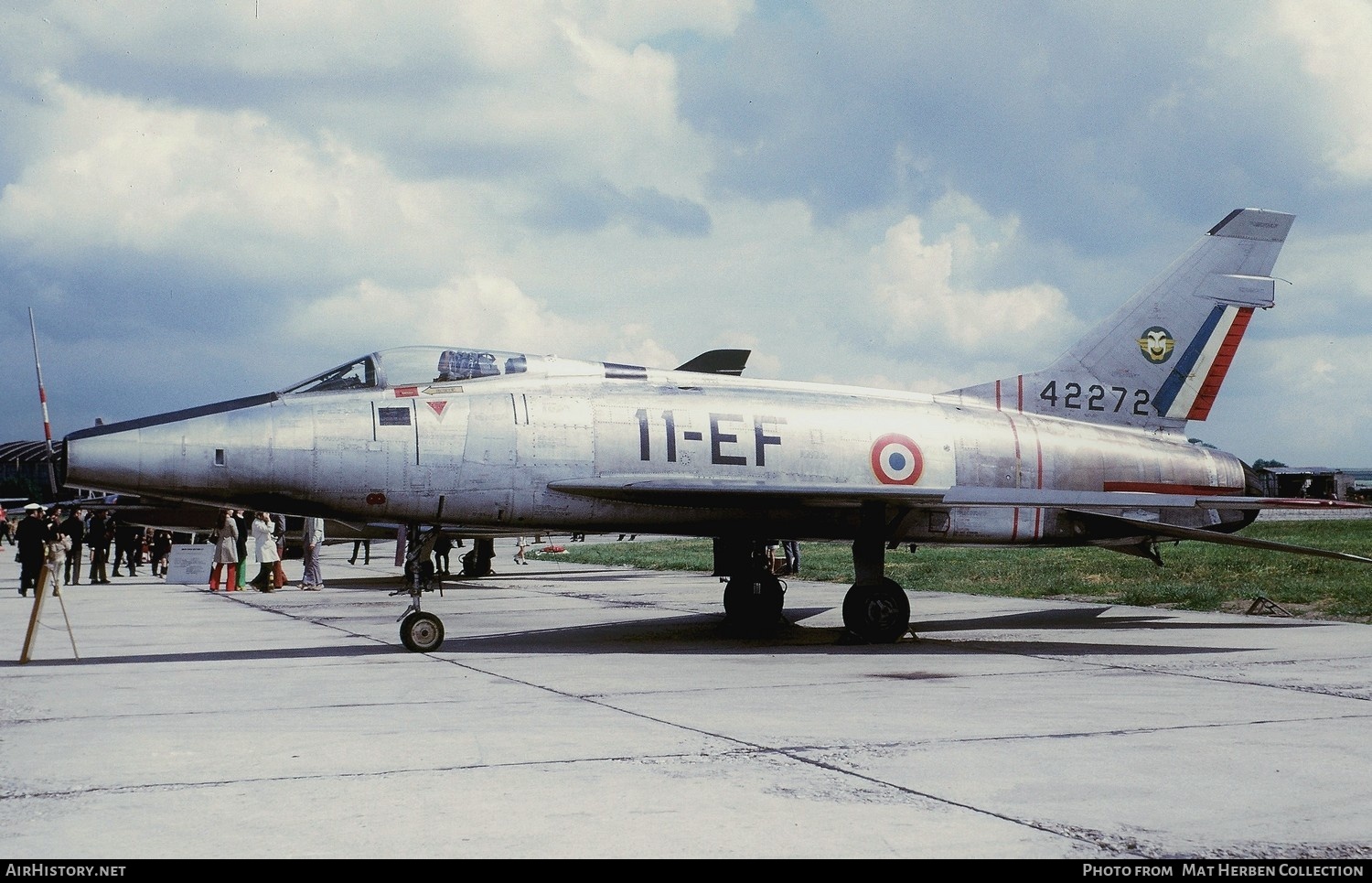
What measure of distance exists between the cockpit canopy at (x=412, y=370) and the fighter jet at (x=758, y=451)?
2 centimetres

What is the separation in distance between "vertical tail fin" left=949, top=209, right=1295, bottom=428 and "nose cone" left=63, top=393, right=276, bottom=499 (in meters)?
10.3

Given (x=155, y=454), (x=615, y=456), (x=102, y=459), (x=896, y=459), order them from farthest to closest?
(x=896, y=459) → (x=615, y=456) → (x=155, y=454) → (x=102, y=459)

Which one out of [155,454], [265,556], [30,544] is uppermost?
[155,454]

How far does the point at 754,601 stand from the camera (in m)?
15.9

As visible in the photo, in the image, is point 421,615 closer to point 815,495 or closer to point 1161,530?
point 815,495

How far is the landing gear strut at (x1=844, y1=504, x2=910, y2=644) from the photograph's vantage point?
1390 cm

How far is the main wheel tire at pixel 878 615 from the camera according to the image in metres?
13.9

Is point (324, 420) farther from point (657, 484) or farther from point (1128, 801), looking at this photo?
point (1128, 801)

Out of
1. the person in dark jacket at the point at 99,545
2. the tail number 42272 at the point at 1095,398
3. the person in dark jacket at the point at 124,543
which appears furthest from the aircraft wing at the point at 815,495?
the person in dark jacket at the point at 124,543

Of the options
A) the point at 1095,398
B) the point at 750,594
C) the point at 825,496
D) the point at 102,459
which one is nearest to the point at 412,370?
the point at 102,459

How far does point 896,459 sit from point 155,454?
793 centimetres

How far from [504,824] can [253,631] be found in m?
11.6

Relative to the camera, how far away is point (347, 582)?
28.5 metres

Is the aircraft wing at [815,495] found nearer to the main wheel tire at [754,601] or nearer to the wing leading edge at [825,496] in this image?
the wing leading edge at [825,496]
